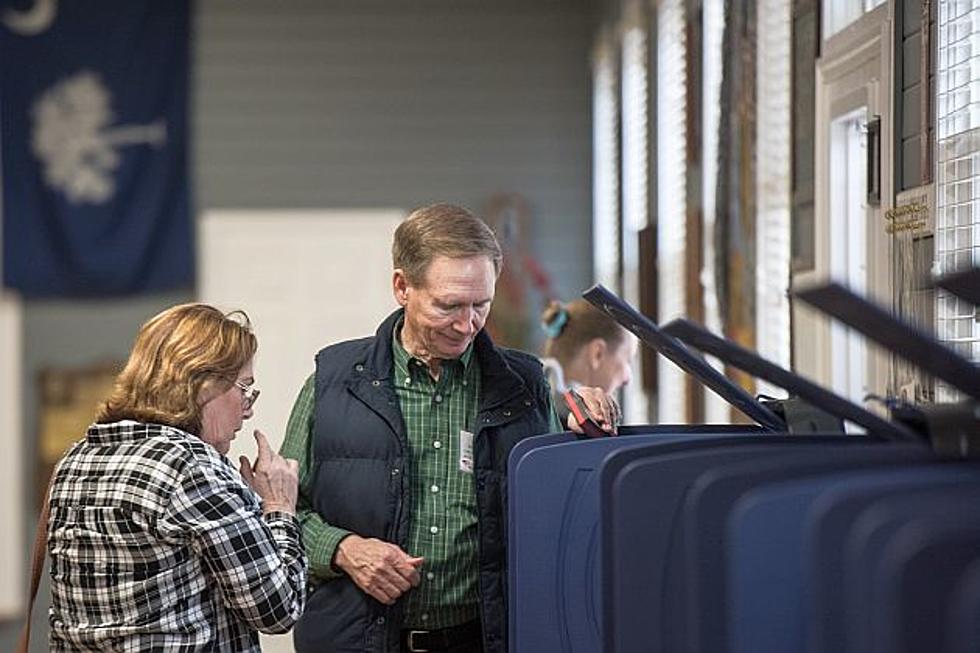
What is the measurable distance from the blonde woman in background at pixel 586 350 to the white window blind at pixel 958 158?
4.55ft

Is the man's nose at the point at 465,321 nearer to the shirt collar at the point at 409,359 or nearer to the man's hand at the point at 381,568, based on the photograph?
the shirt collar at the point at 409,359

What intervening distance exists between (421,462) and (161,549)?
19.0 inches

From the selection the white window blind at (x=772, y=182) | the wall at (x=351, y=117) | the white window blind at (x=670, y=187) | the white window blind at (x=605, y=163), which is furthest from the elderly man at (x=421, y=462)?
the wall at (x=351, y=117)

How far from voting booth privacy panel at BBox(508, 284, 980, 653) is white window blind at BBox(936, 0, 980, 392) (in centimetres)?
91

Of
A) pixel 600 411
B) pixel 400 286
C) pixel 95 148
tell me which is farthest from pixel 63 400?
pixel 600 411

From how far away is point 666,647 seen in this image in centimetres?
171

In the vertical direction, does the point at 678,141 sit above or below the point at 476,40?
below

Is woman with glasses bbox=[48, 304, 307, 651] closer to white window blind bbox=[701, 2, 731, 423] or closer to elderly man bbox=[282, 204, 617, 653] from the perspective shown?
elderly man bbox=[282, 204, 617, 653]

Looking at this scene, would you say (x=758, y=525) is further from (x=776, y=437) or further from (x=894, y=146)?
(x=894, y=146)

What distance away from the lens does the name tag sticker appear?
282 cm

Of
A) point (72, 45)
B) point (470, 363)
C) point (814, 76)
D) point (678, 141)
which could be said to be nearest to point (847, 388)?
point (814, 76)

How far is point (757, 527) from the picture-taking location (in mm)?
1601

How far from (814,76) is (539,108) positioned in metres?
5.46

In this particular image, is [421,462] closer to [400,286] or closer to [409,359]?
[409,359]
